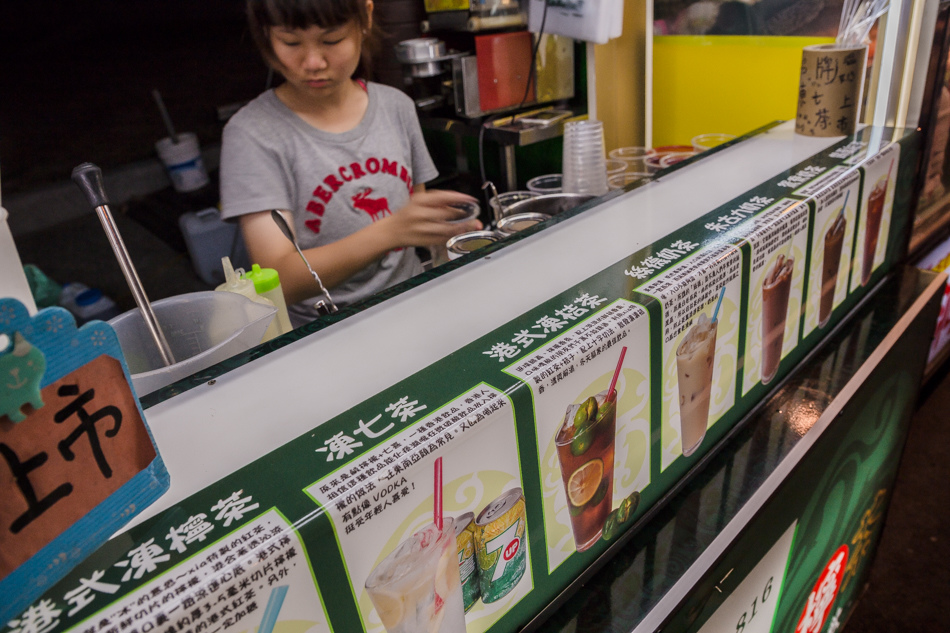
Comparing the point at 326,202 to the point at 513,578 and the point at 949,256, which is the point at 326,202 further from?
the point at 949,256

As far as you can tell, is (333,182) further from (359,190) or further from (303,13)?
(303,13)

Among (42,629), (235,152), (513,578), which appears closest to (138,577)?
(42,629)

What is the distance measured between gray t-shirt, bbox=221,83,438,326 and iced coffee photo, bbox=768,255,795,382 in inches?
40.5

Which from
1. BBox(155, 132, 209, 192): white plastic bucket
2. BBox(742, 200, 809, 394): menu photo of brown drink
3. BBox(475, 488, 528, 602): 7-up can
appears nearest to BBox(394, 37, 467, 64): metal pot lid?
BBox(742, 200, 809, 394): menu photo of brown drink

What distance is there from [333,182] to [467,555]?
1324mm

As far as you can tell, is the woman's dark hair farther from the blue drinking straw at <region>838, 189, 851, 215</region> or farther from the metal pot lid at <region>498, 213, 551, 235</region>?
the blue drinking straw at <region>838, 189, 851, 215</region>

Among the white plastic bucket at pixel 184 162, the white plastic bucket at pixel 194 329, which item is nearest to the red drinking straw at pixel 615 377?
the white plastic bucket at pixel 194 329

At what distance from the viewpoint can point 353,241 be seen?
1571 millimetres

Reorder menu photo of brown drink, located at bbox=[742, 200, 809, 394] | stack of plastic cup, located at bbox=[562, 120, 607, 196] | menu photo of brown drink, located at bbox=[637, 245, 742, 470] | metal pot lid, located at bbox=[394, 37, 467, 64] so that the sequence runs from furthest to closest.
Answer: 1. metal pot lid, located at bbox=[394, 37, 467, 64]
2. stack of plastic cup, located at bbox=[562, 120, 607, 196]
3. menu photo of brown drink, located at bbox=[742, 200, 809, 394]
4. menu photo of brown drink, located at bbox=[637, 245, 742, 470]

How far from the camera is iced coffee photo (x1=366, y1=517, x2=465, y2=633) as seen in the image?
2.31 feet

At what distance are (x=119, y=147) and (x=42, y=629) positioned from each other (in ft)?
18.2

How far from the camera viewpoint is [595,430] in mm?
906

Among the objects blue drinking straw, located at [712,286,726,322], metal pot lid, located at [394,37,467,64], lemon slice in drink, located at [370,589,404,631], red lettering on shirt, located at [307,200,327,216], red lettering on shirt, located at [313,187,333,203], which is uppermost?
metal pot lid, located at [394,37,467,64]

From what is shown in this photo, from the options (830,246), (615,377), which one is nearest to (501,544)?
(615,377)
